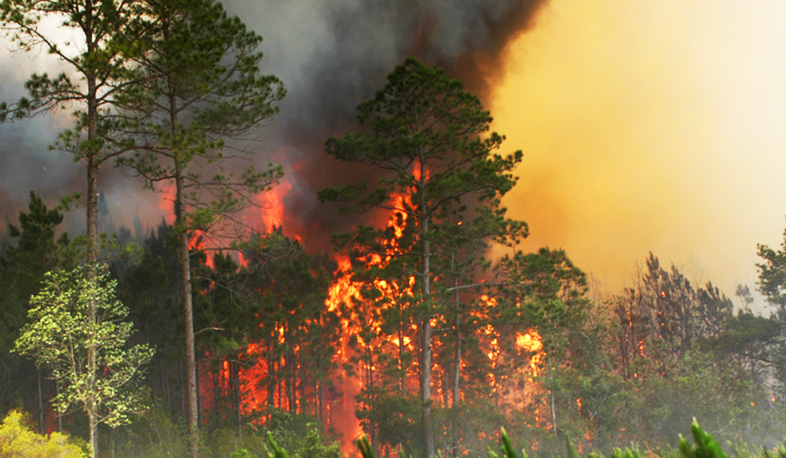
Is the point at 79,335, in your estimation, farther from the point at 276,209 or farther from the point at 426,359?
the point at 276,209

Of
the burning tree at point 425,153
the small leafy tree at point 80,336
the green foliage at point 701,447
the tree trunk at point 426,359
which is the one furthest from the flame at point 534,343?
the green foliage at point 701,447

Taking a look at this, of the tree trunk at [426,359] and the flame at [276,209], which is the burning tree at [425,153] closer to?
the tree trunk at [426,359]

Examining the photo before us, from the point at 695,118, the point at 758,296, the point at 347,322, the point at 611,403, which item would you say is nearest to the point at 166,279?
the point at 347,322

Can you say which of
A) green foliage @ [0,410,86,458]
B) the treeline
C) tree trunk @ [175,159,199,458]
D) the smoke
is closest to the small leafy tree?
the treeline

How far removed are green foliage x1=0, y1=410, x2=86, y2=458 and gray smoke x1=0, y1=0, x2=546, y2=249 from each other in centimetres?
1999

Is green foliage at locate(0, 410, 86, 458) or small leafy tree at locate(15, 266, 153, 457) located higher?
small leafy tree at locate(15, 266, 153, 457)

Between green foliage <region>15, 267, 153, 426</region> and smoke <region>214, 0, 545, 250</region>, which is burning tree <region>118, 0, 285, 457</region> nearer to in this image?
green foliage <region>15, 267, 153, 426</region>

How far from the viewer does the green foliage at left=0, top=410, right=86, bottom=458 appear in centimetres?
894

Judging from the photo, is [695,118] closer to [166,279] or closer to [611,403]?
[611,403]

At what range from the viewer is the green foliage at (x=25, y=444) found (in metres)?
8.94

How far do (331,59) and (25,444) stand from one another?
26528 mm

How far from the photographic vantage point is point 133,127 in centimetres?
1236

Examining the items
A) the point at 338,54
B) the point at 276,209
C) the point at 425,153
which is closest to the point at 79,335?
the point at 425,153

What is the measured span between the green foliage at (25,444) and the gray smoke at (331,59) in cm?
1999
